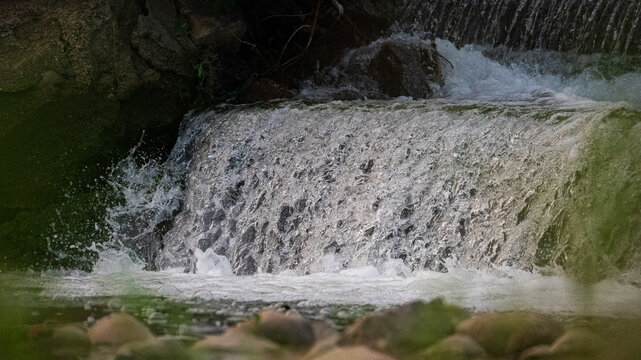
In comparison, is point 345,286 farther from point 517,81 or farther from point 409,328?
point 517,81

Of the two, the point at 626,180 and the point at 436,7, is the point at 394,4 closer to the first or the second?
the point at 436,7

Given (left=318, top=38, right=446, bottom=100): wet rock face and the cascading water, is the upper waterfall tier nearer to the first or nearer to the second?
the cascading water

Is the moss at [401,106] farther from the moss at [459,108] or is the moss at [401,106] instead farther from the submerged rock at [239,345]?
the submerged rock at [239,345]

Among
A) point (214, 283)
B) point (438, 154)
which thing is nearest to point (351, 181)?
point (438, 154)

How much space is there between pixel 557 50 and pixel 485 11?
68 cm

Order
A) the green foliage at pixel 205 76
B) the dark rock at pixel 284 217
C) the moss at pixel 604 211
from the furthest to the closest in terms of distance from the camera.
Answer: the green foliage at pixel 205 76, the dark rock at pixel 284 217, the moss at pixel 604 211

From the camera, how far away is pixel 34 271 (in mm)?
4762

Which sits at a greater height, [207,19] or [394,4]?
[394,4]

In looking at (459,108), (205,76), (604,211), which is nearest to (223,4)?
(205,76)

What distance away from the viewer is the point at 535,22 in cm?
650

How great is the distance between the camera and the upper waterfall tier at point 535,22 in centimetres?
612

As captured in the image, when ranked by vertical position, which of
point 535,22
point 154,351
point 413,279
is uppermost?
point 535,22

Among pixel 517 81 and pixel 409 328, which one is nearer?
pixel 409 328

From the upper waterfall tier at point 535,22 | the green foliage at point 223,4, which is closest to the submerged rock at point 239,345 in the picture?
the green foliage at point 223,4
